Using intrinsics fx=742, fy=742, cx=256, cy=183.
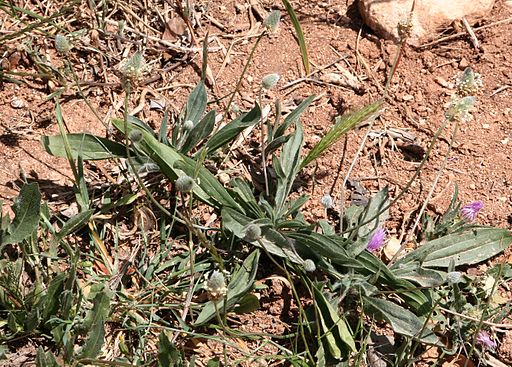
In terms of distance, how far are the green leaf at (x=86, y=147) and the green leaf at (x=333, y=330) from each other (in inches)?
36.1

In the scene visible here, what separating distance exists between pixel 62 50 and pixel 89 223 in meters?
0.62

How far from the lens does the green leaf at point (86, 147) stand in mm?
2711

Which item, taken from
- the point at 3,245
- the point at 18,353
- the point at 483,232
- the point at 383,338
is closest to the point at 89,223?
the point at 3,245

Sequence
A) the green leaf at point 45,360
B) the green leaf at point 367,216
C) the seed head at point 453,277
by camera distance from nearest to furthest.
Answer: the green leaf at point 45,360, the seed head at point 453,277, the green leaf at point 367,216

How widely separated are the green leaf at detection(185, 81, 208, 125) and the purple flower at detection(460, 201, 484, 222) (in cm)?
108

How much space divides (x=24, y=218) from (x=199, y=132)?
0.73 meters

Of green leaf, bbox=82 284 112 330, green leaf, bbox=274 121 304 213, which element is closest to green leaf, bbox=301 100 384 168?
green leaf, bbox=274 121 304 213

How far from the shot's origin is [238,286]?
100 inches

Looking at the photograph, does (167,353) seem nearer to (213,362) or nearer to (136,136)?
(213,362)

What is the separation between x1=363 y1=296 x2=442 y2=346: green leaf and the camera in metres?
2.52

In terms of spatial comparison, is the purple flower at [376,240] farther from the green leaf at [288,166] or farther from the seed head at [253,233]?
the seed head at [253,233]

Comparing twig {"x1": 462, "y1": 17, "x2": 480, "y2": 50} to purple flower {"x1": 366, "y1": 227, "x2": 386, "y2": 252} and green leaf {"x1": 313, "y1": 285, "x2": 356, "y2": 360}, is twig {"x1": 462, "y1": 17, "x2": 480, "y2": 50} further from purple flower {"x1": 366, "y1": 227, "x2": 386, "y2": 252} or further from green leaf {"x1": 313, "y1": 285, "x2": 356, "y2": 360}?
green leaf {"x1": 313, "y1": 285, "x2": 356, "y2": 360}

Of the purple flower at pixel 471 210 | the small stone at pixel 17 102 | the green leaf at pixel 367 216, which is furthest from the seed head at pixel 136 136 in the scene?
the purple flower at pixel 471 210

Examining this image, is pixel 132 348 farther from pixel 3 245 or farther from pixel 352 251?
pixel 352 251
